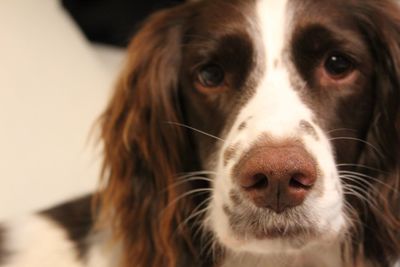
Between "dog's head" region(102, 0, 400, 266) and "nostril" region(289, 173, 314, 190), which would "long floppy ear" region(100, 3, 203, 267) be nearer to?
"dog's head" region(102, 0, 400, 266)

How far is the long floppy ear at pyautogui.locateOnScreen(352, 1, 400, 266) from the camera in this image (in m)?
1.48

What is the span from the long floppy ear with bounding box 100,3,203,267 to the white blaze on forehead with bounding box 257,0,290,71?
26 cm

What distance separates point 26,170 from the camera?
2264 mm

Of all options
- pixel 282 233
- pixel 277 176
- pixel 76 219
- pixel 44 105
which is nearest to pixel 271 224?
pixel 282 233

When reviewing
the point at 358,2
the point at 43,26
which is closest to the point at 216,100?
the point at 358,2

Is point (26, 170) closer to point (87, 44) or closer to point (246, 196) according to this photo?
point (87, 44)

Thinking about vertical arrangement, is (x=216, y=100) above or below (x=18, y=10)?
below

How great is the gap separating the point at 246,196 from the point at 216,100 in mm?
330

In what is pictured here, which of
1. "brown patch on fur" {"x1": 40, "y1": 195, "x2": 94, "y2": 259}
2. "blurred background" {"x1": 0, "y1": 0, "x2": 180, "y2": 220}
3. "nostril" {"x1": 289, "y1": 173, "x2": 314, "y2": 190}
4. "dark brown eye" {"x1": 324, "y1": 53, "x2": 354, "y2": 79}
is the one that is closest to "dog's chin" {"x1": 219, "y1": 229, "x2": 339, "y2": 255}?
"nostril" {"x1": 289, "y1": 173, "x2": 314, "y2": 190}

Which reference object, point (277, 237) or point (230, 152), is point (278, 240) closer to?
point (277, 237)

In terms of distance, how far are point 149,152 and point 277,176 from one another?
55cm

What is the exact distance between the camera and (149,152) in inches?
62.8

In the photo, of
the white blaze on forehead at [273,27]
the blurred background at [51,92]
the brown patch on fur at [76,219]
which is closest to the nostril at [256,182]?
the white blaze on forehead at [273,27]

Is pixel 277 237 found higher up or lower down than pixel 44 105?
lower down
